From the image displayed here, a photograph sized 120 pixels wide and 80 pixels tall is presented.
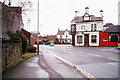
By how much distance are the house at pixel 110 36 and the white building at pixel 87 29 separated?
1541 millimetres

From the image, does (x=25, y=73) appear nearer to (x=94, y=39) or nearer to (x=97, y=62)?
(x=97, y=62)

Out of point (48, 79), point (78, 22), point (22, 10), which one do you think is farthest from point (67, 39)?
point (48, 79)

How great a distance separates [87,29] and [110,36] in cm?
711

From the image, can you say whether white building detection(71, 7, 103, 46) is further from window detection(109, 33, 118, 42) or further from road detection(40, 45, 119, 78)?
road detection(40, 45, 119, 78)

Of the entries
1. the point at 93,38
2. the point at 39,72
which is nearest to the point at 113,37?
the point at 93,38

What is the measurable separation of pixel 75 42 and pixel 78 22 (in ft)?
20.5

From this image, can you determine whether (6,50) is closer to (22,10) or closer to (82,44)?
(22,10)

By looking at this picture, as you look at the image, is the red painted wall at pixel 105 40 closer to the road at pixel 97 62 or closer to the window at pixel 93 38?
the window at pixel 93 38

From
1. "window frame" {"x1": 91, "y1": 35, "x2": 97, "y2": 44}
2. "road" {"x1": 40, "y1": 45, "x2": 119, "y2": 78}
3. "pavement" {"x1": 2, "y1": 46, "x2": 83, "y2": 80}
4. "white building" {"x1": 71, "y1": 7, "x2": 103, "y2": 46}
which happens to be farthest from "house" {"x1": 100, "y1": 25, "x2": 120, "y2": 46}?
"pavement" {"x1": 2, "y1": 46, "x2": 83, "y2": 80}

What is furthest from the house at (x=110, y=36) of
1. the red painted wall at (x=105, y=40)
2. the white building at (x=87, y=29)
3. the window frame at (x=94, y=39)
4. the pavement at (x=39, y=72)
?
the pavement at (x=39, y=72)

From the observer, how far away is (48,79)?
6.56m

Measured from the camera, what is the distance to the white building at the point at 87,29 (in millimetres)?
43281

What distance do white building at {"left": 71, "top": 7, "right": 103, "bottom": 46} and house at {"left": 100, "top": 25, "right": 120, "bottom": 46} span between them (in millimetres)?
1541

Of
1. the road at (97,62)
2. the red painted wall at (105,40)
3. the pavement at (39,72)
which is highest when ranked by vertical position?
the red painted wall at (105,40)
